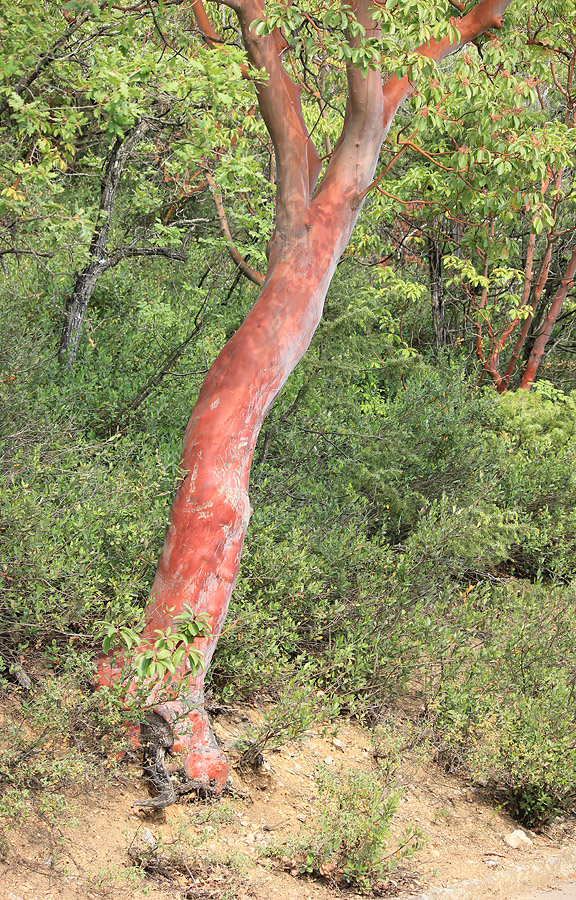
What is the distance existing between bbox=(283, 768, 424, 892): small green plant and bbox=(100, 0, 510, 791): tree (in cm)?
67

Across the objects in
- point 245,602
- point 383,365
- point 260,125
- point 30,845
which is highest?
point 260,125

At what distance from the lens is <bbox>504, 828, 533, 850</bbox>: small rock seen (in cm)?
502

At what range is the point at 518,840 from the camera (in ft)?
16.6

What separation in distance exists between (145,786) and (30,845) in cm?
→ 84

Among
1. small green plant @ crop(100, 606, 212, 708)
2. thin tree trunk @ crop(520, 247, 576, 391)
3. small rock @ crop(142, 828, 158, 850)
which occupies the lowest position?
small rock @ crop(142, 828, 158, 850)

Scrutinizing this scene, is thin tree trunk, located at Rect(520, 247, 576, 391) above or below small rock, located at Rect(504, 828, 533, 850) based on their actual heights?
above

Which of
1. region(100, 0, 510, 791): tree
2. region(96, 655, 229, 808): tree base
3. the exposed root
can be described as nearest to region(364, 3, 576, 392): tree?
region(100, 0, 510, 791): tree

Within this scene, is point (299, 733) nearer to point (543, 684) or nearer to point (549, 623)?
point (543, 684)

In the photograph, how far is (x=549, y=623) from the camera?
659 centimetres

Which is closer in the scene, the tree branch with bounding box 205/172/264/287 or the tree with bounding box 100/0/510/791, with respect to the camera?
the tree with bounding box 100/0/510/791

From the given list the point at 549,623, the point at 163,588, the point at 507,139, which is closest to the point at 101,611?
the point at 163,588

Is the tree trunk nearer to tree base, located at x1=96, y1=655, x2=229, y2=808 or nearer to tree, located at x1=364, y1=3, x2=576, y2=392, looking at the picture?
tree, located at x1=364, y1=3, x2=576, y2=392

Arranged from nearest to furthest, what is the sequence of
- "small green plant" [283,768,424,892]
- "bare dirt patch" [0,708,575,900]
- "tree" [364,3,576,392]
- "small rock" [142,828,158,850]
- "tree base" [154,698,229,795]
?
"bare dirt patch" [0,708,575,900]
"small rock" [142,828,158,850]
"small green plant" [283,768,424,892]
"tree base" [154,698,229,795]
"tree" [364,3,576,392]

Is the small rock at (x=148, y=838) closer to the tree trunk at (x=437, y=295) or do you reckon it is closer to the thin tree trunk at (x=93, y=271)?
the thin tree trunk at (x=93, y=271)
